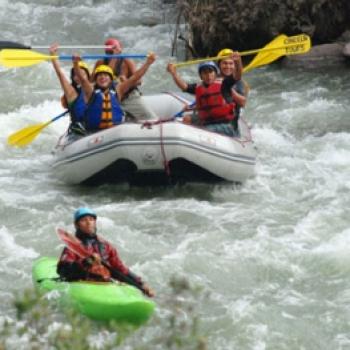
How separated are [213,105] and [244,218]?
1.26 meters

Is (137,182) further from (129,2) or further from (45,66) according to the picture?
(129,2)

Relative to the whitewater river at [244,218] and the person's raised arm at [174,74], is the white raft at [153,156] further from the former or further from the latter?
the person's raised arm at [174,74]

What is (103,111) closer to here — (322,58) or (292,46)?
(292,46)

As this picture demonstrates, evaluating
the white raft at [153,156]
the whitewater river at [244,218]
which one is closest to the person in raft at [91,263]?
the whitewater river at [244,218]

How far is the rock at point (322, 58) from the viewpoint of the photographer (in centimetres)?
1164

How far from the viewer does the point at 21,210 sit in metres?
7.59

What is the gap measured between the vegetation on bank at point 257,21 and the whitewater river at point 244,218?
0.46 meters

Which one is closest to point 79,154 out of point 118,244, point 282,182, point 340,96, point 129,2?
point 118,244

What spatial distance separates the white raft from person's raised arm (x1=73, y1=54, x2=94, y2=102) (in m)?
0.36

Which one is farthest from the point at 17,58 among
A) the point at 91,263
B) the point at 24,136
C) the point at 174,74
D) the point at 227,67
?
the point at 91,263

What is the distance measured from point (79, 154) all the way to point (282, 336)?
9.71 feet

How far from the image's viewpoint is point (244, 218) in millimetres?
7383

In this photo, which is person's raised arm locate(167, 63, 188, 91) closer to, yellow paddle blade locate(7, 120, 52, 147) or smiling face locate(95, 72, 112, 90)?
smiling face locate(95, 72, 112, 90)

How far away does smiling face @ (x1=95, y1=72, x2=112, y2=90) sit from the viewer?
25.6ft
